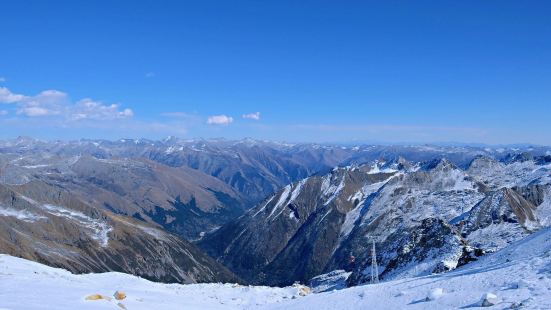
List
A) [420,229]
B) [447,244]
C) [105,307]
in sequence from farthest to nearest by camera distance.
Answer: [420,229], [447,244], [105,307]

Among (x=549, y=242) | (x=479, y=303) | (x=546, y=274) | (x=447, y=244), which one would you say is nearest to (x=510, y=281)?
(x=546, y=274)

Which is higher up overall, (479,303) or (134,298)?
(479,303)

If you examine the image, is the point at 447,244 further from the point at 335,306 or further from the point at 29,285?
the point at 29,285

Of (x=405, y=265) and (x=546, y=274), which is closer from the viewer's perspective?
(x=546, y=274)

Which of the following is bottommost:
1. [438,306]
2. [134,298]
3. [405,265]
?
[405,265]

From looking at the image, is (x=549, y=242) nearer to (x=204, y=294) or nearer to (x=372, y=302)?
(x=372, y=302)

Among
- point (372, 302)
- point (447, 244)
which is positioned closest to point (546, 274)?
point (372, 302)

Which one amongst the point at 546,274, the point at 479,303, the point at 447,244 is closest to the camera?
the point at 479,303
